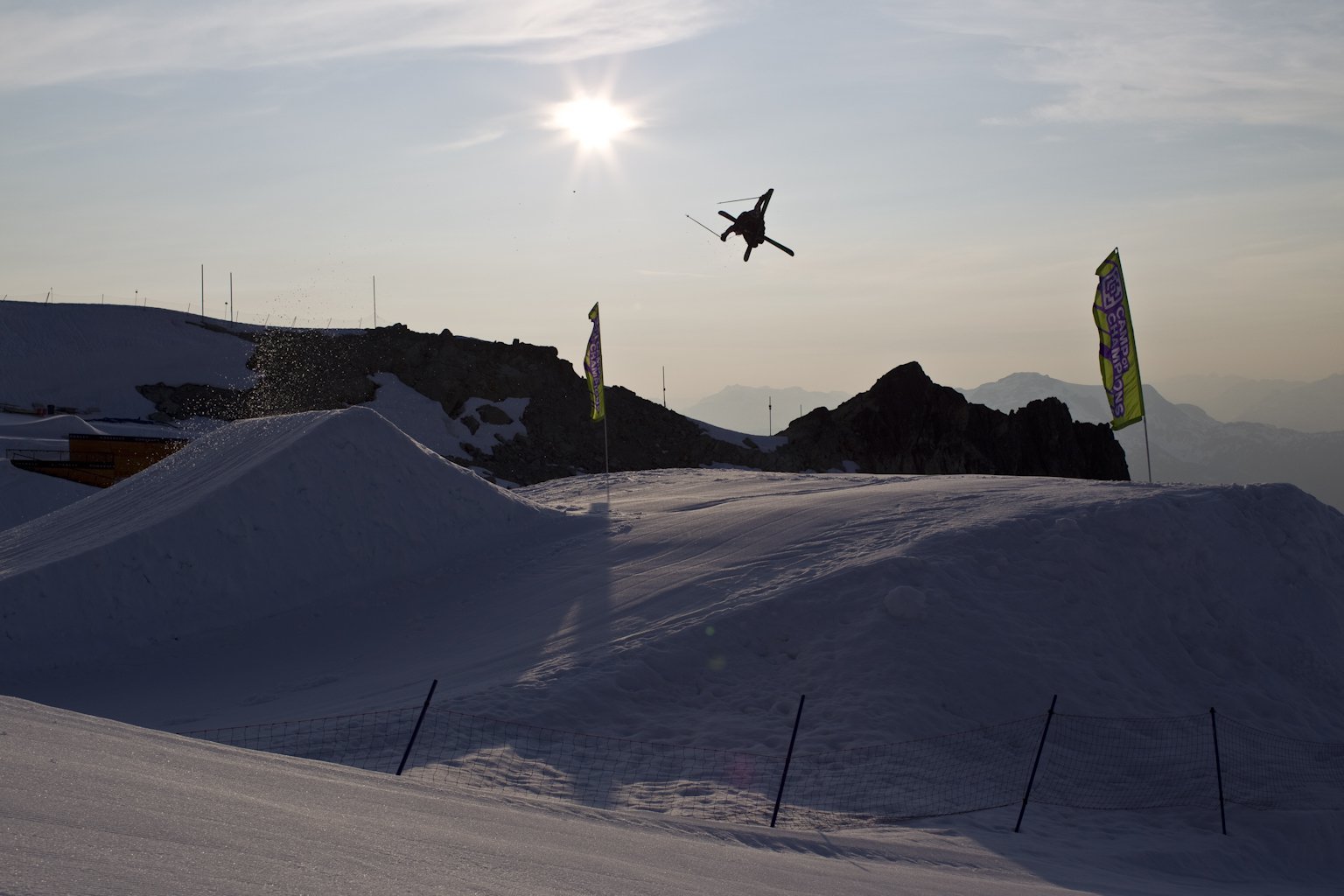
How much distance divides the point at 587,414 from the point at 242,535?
47568 millimetres

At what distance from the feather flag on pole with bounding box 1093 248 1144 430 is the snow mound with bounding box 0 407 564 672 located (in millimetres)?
11468

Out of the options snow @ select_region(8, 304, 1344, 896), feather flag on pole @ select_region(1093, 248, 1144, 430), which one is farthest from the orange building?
feather flag on pole @ select_region(1093, 248, 1144, 430)

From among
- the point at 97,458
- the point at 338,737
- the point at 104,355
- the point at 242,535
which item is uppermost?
the point at 104,355

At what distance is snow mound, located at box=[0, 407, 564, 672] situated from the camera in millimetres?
18609

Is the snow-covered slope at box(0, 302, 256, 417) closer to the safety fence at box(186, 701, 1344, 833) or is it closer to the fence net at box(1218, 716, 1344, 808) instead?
the safety fence at box(186, 701, 1344, 833)

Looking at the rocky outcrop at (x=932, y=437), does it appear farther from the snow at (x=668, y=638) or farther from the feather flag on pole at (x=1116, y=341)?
the feather flag on pole at (x=1116, y=341)

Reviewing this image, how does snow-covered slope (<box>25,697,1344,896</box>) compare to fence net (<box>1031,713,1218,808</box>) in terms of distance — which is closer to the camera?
snow-covered slope (<box>25,697,1344,896</box>)

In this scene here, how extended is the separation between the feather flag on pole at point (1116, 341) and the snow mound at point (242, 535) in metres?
11.5

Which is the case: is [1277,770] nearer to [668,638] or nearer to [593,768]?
[668,638]

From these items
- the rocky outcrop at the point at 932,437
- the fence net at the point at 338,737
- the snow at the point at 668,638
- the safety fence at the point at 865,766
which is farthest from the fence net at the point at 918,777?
the rocky outcrop at the point at 932,437

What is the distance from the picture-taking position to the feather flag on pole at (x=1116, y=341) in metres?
21.2

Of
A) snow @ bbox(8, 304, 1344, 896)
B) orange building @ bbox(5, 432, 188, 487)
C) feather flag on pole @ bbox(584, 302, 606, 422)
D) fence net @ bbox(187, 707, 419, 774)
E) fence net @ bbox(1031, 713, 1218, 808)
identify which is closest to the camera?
snow @ bbox(8, 304, 1344, 896)

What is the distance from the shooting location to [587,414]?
223 ft

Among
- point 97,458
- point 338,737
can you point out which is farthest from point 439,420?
point 338,737
